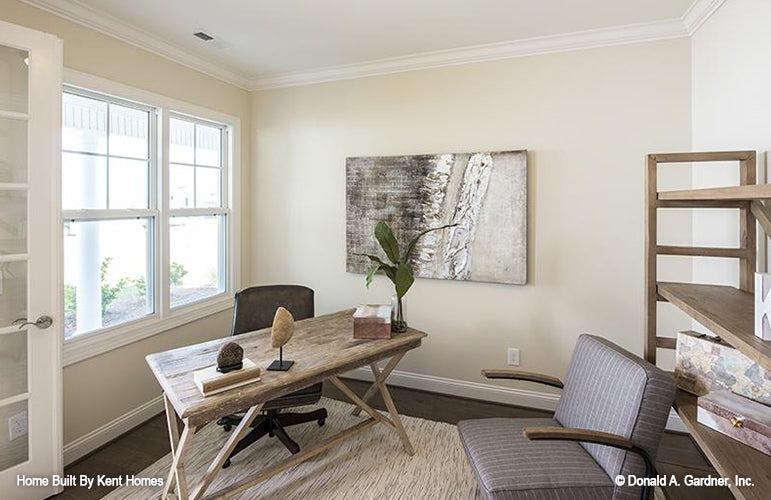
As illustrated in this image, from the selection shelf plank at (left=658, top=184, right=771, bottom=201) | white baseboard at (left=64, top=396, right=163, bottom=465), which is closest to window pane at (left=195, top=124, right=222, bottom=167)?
white baseboard at (left=64, top=396, right=163, bottom=465)

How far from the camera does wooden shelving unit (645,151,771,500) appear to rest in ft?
3.75

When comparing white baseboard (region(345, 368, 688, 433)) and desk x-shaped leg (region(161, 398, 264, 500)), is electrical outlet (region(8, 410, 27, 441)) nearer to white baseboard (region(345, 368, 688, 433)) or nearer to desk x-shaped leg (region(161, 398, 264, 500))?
desk x-shaped leg (region(161, 398, 264, 500))

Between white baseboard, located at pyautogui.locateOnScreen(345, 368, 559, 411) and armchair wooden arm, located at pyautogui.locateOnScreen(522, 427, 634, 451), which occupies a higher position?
armchair wooden arm, located at pyautogui.locateOnScreen(522, 427, 634, 451)

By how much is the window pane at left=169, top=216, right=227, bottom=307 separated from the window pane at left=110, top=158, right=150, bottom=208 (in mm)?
321

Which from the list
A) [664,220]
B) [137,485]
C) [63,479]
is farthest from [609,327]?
[63,479]

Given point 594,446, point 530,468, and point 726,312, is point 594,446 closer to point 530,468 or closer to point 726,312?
point 530,468

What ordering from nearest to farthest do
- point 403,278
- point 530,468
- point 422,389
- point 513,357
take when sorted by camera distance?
point 530,468 → point 403,278 → point 513,357 → point 422,389

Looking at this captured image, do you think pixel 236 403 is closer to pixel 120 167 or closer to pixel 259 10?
pixel 120 167

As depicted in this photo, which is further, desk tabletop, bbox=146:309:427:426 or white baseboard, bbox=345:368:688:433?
white baseboard, bbox=345:368:688:433

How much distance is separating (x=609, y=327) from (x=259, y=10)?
3.20 meters

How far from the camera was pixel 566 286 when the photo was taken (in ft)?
9.86

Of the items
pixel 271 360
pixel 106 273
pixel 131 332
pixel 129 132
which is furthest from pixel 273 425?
pixel 129 132

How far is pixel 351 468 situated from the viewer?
242 cm

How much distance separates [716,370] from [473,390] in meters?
1.91
